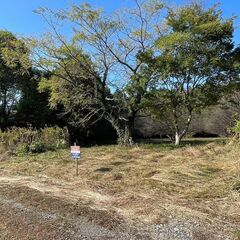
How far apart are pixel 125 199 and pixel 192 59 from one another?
10868mm

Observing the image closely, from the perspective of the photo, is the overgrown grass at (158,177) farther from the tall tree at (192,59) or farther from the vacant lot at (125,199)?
the tall tree at (192,59)

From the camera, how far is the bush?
1683 centimetres

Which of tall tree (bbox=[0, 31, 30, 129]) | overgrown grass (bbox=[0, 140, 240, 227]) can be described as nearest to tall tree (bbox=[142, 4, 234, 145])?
overgrown grass (bbox=[0, 140, 240, 227])

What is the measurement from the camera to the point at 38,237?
224 inches

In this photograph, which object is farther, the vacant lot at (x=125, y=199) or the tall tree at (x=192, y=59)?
the tall tree at (x=192, y=59)

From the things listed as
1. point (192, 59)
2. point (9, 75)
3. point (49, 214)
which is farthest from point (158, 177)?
point (9, 75)

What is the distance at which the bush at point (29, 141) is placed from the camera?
55.2 feet

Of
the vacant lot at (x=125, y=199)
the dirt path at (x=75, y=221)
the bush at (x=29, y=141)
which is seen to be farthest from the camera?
the bush at (x=29, y=141)

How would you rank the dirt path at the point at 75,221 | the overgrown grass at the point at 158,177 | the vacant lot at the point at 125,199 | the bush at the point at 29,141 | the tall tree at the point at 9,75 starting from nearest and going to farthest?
1. the dirt path at the point at 75,221
2. the vacant lot at the point at 125,199
3. the overgrown grass at the point at 158,177
4. the bush at the point at 29,141
5. the tall tree at the point at 9,75

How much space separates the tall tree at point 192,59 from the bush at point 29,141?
465cm

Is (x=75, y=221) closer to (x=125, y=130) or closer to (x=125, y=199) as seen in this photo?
(x=125, y=199)

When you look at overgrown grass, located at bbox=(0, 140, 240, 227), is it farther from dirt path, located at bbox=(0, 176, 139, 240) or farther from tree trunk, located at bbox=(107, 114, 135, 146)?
tree trunk, located at bbox=(107, 114, 135, 146)

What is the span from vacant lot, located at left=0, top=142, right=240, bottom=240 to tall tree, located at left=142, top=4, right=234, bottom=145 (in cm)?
606

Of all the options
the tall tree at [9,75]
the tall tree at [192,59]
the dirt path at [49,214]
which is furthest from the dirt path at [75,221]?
the tall tree at [9,75]
